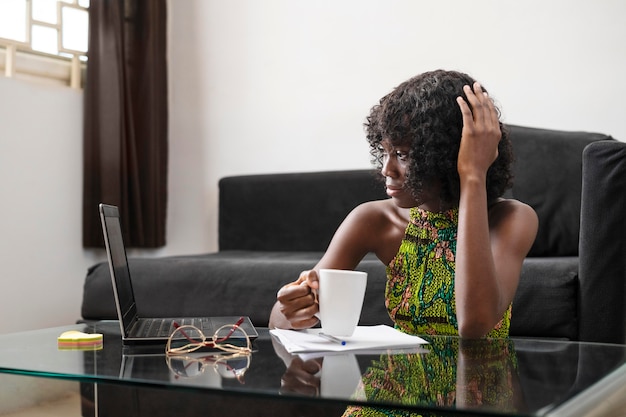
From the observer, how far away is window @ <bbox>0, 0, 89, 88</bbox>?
310 cm

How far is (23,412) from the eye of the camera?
1432mm

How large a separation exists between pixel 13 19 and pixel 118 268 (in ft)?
7.33

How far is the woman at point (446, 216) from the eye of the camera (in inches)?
47.9

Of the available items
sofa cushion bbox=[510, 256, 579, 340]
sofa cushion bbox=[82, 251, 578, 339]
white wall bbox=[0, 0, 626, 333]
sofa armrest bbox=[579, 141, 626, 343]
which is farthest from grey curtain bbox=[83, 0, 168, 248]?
sofa armrest bbox=[579, 141, 626, 343]

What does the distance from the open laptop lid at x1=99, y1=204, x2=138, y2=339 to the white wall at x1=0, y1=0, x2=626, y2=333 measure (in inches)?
72.9

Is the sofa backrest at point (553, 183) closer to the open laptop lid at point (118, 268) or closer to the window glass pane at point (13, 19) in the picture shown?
the open laptop lid at point (118, 268)

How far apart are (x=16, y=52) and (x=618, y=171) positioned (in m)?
2.40

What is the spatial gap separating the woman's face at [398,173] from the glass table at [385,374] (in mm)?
309

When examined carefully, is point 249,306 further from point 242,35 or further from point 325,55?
point 242,35

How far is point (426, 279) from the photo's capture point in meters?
1.37

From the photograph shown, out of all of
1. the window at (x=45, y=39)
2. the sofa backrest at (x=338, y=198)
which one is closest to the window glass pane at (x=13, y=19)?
the window at (x=45, y=39)

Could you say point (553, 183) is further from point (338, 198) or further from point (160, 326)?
point (160, 326)

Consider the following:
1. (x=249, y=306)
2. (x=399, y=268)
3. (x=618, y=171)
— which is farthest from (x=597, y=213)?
(x=249, y=306)

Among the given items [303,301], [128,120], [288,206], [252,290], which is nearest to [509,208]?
[303,301]
